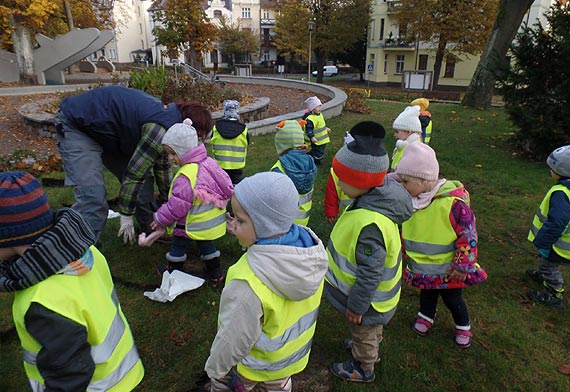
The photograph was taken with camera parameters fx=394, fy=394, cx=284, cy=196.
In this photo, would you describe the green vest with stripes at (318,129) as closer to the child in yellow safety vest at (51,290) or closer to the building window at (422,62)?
the child in yellow safety vest at (51,290)

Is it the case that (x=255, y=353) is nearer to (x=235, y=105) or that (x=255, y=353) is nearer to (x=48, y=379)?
(x=48, y=379)

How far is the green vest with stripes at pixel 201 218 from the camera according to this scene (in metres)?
3.48

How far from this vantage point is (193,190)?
3.44 meters

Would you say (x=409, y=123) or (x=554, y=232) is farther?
(x=409, y=123)

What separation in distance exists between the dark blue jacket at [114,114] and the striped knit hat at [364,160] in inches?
81.9

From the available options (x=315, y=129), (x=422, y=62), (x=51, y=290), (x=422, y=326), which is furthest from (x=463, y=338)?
(x=422, y=62)

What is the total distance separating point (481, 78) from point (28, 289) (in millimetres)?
17501

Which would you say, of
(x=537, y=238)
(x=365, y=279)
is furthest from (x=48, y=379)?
(x=537, y=238)

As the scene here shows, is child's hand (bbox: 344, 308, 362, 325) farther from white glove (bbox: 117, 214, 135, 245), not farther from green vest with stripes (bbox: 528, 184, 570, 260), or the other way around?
white glove (bbox: 117, 214, 135, 245)

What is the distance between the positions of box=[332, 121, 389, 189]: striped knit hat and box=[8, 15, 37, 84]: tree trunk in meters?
23.6

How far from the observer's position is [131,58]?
59719mm

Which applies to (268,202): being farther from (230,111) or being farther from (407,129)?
(230,111)

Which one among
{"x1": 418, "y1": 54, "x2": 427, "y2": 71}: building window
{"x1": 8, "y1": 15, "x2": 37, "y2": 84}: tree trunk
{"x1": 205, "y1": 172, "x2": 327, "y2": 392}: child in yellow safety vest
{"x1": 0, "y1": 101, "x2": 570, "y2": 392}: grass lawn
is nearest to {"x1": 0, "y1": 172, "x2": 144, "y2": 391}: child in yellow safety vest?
{"x1": 205, "y1": 172, "x2": 327, "y2": 392}: child in yellow safety vest

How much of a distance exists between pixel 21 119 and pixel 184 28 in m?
17.7
